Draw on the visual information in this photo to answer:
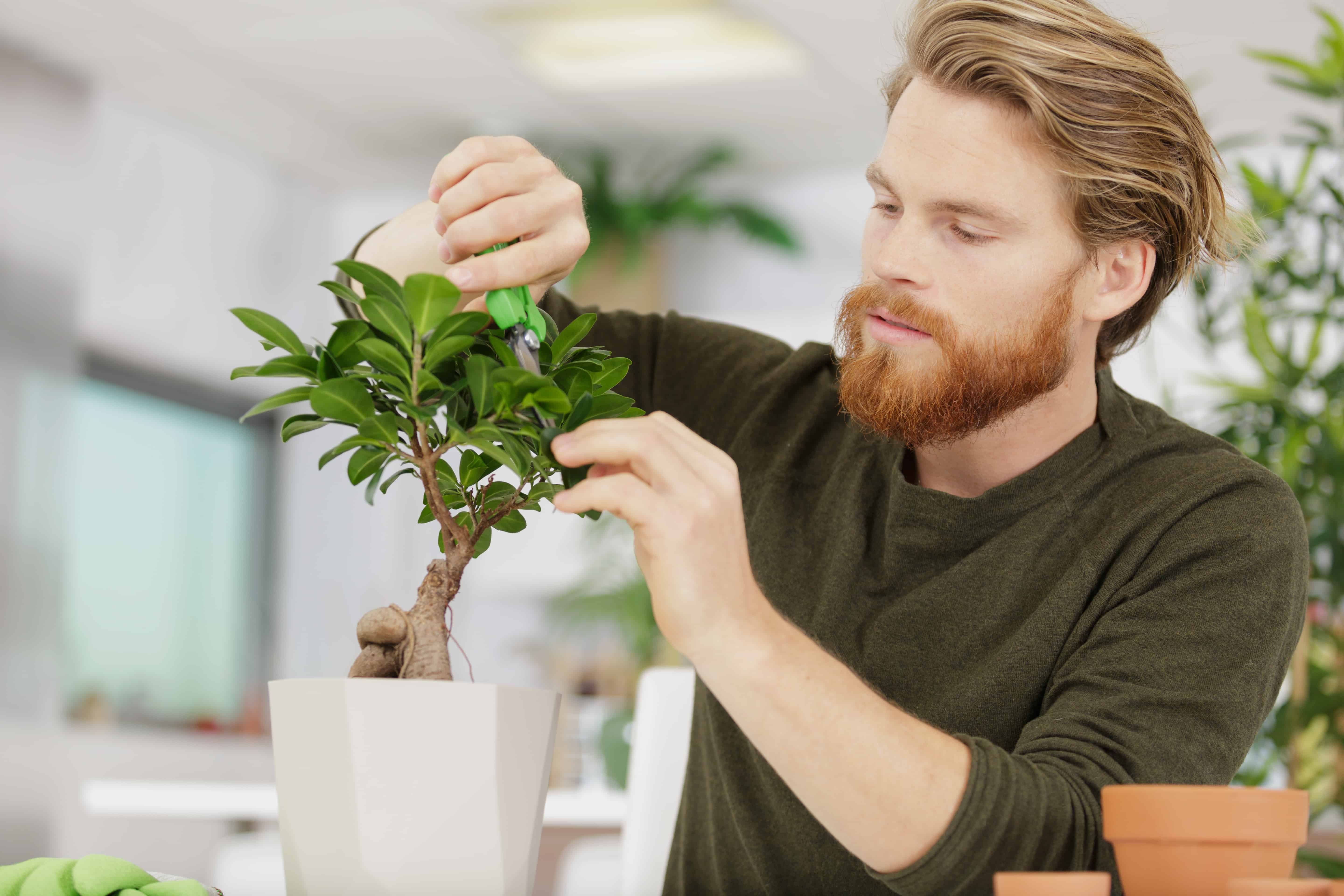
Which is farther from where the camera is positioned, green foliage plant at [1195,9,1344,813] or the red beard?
green foliage plant at [1195,9,1344,813]

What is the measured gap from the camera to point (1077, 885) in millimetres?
521

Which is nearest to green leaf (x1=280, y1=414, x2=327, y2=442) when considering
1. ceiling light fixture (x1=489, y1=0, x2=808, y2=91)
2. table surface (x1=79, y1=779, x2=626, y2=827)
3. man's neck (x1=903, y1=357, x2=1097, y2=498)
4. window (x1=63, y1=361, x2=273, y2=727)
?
man's neck (x1=903, y1=357, x2=1097, y2=498)

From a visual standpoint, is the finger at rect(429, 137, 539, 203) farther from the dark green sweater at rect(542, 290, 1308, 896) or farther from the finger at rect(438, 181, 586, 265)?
the dark green sweater at rect(542, 290, 1308, 896)

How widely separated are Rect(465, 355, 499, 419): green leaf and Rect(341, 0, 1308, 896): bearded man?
0.08 m

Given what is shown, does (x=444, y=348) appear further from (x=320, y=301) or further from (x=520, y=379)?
(x=320, y=301)

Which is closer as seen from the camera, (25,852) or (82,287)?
(25,852)

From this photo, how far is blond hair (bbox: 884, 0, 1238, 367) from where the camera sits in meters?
1.19

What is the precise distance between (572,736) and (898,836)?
14.7 ft

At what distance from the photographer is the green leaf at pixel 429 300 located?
2.29 ft

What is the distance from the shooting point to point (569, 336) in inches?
31.9

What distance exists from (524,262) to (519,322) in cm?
5

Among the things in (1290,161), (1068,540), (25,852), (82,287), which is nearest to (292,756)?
(1068,540)

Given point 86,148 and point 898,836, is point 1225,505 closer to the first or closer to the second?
point 898,836

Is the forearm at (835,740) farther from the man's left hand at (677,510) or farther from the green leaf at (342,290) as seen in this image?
the green leaf at (342,290)
